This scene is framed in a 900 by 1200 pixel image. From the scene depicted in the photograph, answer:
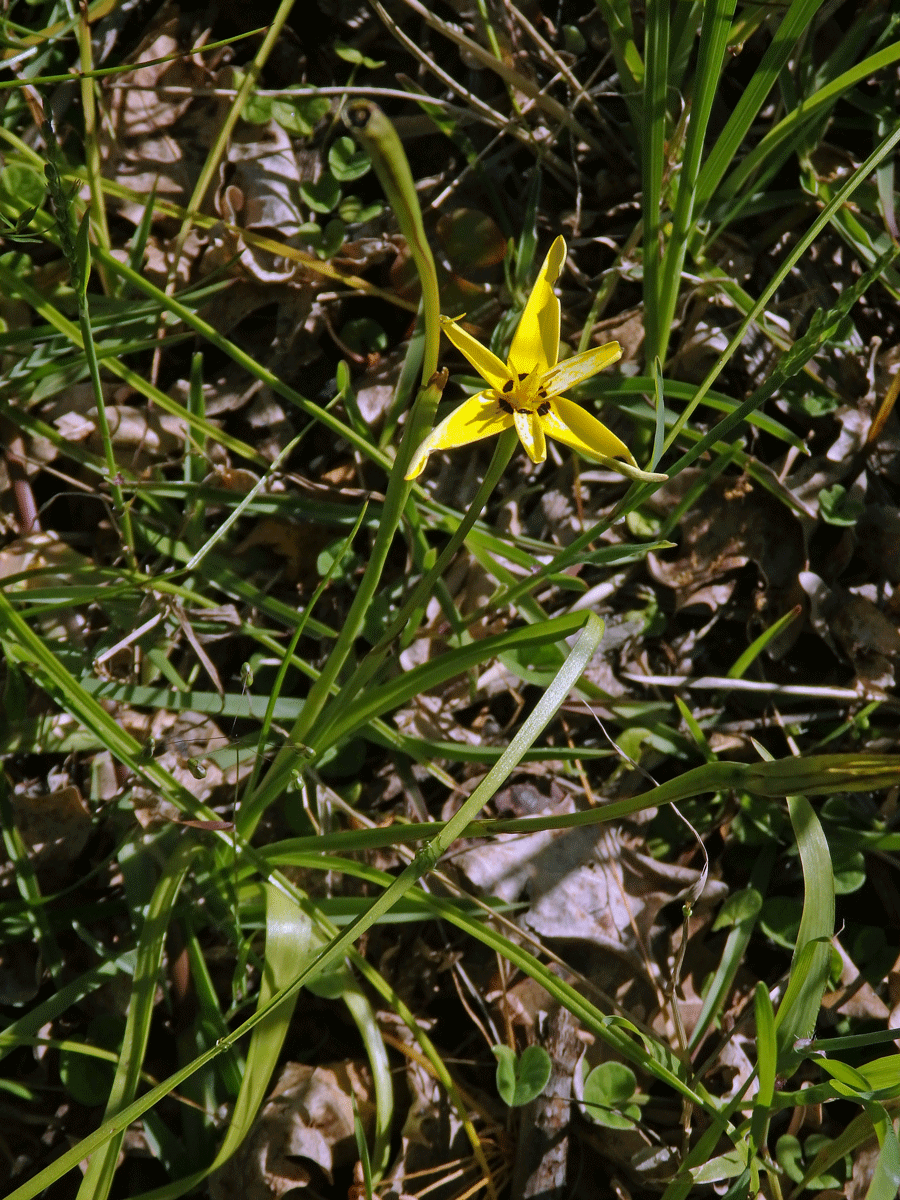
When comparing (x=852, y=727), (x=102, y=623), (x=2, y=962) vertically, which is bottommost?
Result: (x=2, y=962)

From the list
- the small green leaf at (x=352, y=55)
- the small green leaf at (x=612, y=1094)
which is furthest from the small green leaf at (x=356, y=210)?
the small green leaf at (x=612, y=1094)

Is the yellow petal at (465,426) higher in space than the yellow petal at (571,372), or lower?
lower

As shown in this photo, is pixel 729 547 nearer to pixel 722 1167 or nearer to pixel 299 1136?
pixel 722 1167

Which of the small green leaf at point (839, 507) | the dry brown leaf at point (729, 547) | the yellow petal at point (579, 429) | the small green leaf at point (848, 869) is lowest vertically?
the small green leaf at point (848, 869)

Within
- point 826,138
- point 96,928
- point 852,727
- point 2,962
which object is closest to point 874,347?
point 826,138

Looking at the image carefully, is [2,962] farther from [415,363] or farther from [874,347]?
[874,347]

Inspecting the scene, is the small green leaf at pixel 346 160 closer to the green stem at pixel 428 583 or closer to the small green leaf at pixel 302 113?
the small green leaf at pixel 302 113
